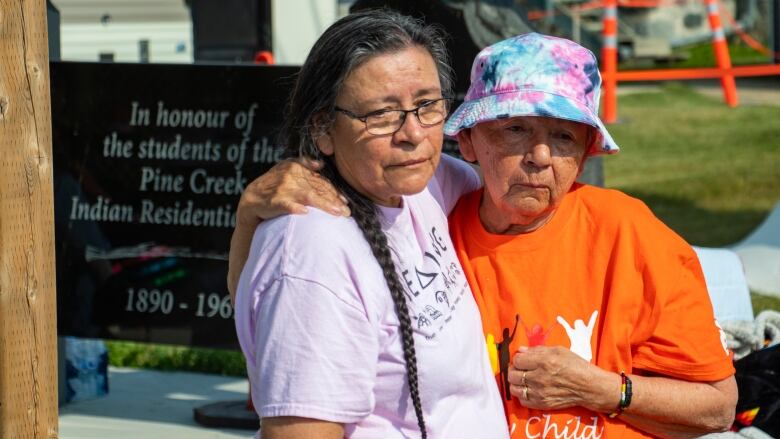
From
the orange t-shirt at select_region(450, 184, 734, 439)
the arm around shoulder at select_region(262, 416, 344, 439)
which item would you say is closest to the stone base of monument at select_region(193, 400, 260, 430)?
the orange t-shirt at select_region(450, 184, 734, 439)

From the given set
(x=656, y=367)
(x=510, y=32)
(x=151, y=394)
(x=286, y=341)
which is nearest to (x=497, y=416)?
(x=656, y=367)

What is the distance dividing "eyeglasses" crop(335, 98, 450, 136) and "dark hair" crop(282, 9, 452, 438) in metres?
0.06

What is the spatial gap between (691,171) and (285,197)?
1056 cm

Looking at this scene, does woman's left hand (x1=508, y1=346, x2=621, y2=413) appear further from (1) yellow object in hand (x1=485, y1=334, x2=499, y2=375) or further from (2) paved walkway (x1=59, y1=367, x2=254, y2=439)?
(2) paved walkway (x1=59, y1=367, x2=254, y2=439)

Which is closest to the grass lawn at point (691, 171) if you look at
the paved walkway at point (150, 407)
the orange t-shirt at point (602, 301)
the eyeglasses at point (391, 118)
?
the paved walkway at point (150, 407)

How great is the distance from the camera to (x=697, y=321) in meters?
2.48

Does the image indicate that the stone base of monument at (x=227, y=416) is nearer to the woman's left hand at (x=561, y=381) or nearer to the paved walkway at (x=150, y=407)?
the paved walkway at (x=150, y=407)

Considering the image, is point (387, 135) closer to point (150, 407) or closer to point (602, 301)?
point (602, 301)

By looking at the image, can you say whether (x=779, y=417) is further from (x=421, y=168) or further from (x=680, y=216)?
(x=680, y=216)

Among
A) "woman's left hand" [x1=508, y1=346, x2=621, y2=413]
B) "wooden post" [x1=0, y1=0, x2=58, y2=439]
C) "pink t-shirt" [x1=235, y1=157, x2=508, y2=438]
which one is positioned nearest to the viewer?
"pink t-shirt" [x1=235, y1=157, x2=508, y2=438]

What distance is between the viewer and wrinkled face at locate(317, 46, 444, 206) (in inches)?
86.8

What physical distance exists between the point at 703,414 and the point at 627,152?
1112cm

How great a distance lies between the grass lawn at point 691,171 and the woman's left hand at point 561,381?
3.86 metres

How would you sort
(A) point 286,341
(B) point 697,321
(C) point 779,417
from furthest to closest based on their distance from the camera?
(C) point 779,417 < (B) point 697,321 < (A) point 286,341
